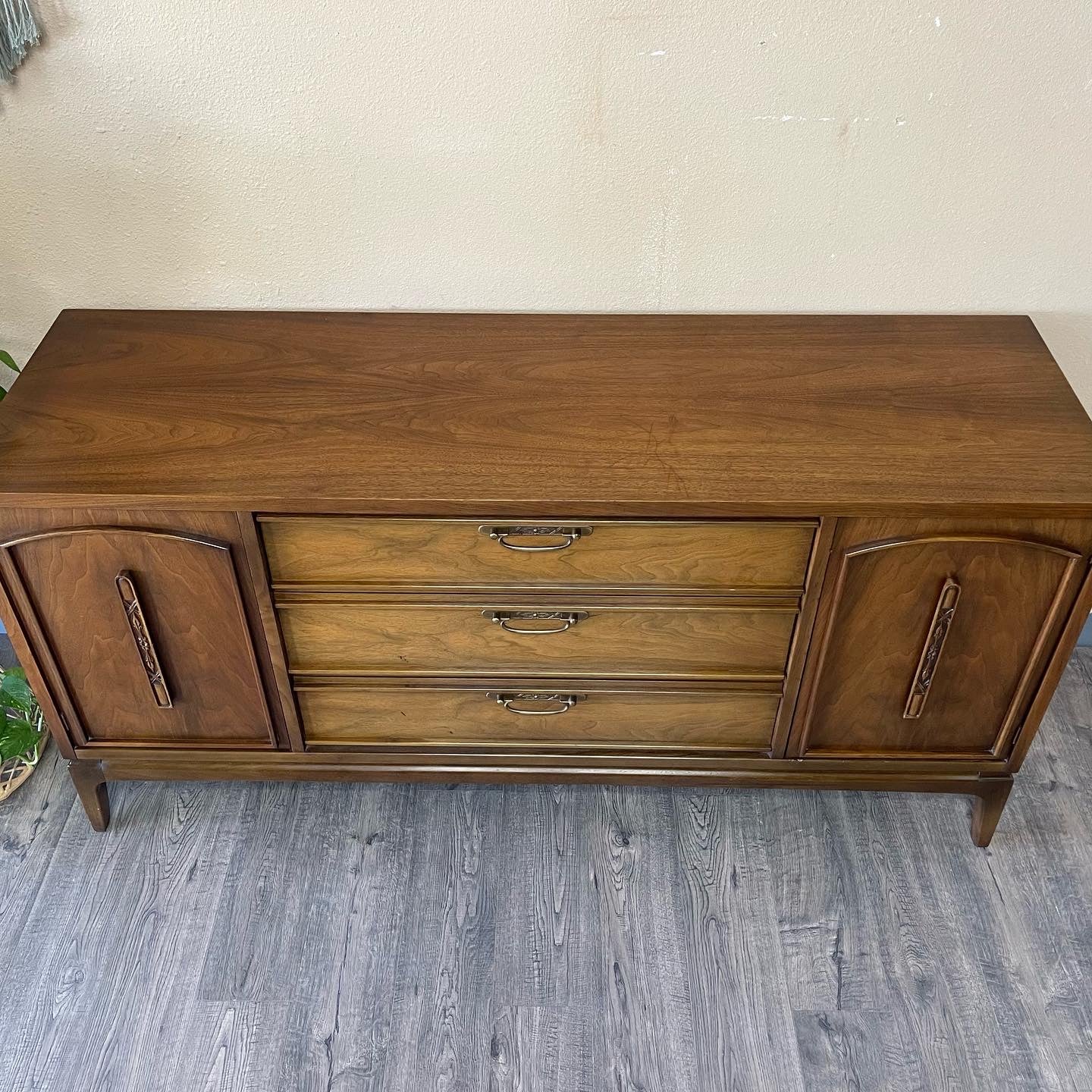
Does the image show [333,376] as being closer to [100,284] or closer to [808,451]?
[100,284]

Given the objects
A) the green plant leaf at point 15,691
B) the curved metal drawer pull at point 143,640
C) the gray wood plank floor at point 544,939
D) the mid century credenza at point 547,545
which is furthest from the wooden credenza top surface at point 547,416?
the gray wood plank floor at point 544,939

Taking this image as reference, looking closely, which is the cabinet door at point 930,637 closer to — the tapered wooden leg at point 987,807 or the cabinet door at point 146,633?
the tapered wooden leg at point 987,807

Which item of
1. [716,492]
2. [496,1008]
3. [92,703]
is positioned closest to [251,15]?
[716,492]

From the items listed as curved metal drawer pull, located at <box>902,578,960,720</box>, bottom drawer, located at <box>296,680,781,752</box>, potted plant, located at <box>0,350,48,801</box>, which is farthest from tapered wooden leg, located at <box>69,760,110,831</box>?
curved metal drawer pull, located at <box>902,578,960,720</box>

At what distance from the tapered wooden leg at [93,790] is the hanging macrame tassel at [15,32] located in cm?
99

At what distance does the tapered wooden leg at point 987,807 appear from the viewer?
167 cm

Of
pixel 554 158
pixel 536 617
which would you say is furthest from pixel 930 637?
pixel 554 158

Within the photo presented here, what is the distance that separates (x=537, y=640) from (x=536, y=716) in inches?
6.4

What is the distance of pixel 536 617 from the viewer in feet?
4.87

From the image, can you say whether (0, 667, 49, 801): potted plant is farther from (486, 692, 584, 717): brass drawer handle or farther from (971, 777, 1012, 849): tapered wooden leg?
(971, 777, 1012, 849): tapered wooden leg

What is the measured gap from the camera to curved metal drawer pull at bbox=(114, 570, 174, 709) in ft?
4.66

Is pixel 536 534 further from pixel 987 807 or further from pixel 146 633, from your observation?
pixel 987 807

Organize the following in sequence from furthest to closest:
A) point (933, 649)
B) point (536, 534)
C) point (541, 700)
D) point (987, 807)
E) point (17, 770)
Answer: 1. point (17, 770)
2. point (987, 807)
3. point (541, 700)
4. point (933, 649)
5. point (536, 534)

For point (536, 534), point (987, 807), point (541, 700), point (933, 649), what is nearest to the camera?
point (536, 534)
